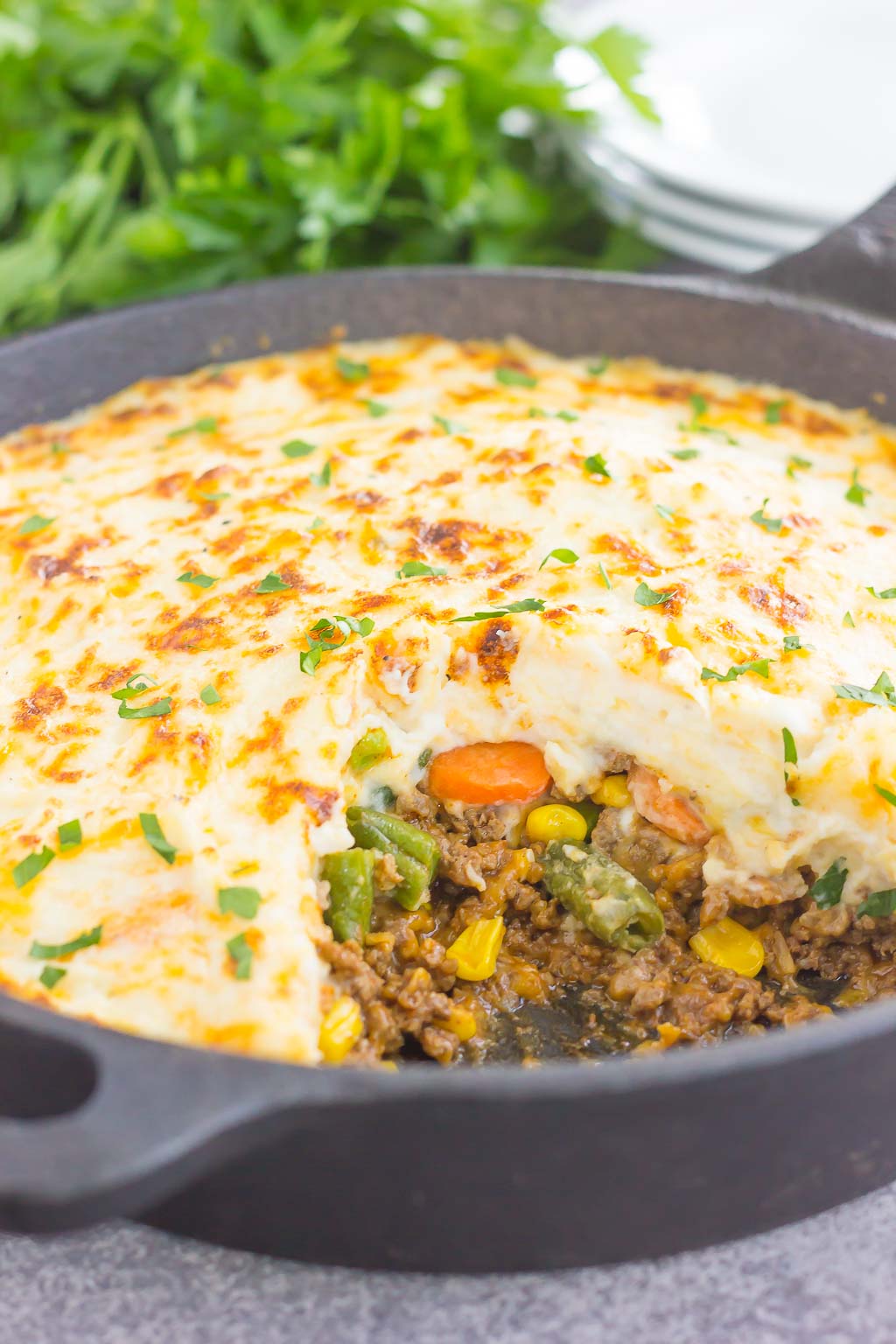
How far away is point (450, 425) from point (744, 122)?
275 cm

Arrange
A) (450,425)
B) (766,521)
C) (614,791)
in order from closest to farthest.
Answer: (614,791) → (766,521) → (450,425)

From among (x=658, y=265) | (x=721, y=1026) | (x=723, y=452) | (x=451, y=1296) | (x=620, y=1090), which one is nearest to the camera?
(x=620, y=1090)

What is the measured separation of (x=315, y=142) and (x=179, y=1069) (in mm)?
4114

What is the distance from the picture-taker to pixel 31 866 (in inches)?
102

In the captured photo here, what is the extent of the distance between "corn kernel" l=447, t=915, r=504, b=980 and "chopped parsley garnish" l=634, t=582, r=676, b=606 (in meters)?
0.78

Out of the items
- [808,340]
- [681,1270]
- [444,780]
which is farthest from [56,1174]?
[808,340]

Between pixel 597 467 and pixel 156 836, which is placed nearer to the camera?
pixel 156 836

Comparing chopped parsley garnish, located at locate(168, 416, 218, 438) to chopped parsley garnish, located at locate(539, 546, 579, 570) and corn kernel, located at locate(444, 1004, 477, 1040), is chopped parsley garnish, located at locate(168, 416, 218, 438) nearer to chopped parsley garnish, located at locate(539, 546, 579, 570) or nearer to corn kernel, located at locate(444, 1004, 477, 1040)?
chopped parsley garnish, located at locate(539, 546, 579, 570)

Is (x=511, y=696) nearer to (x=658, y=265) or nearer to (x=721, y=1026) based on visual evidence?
(x=721, y=1026)

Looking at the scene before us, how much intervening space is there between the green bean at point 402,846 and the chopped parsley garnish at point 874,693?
0.93 metres

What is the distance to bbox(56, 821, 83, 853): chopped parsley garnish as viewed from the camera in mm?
2633

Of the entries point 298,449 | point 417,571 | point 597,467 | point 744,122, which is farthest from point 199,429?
point 744,122

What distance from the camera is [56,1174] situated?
1859 mm

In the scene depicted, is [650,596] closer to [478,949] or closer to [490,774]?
[490,774]
